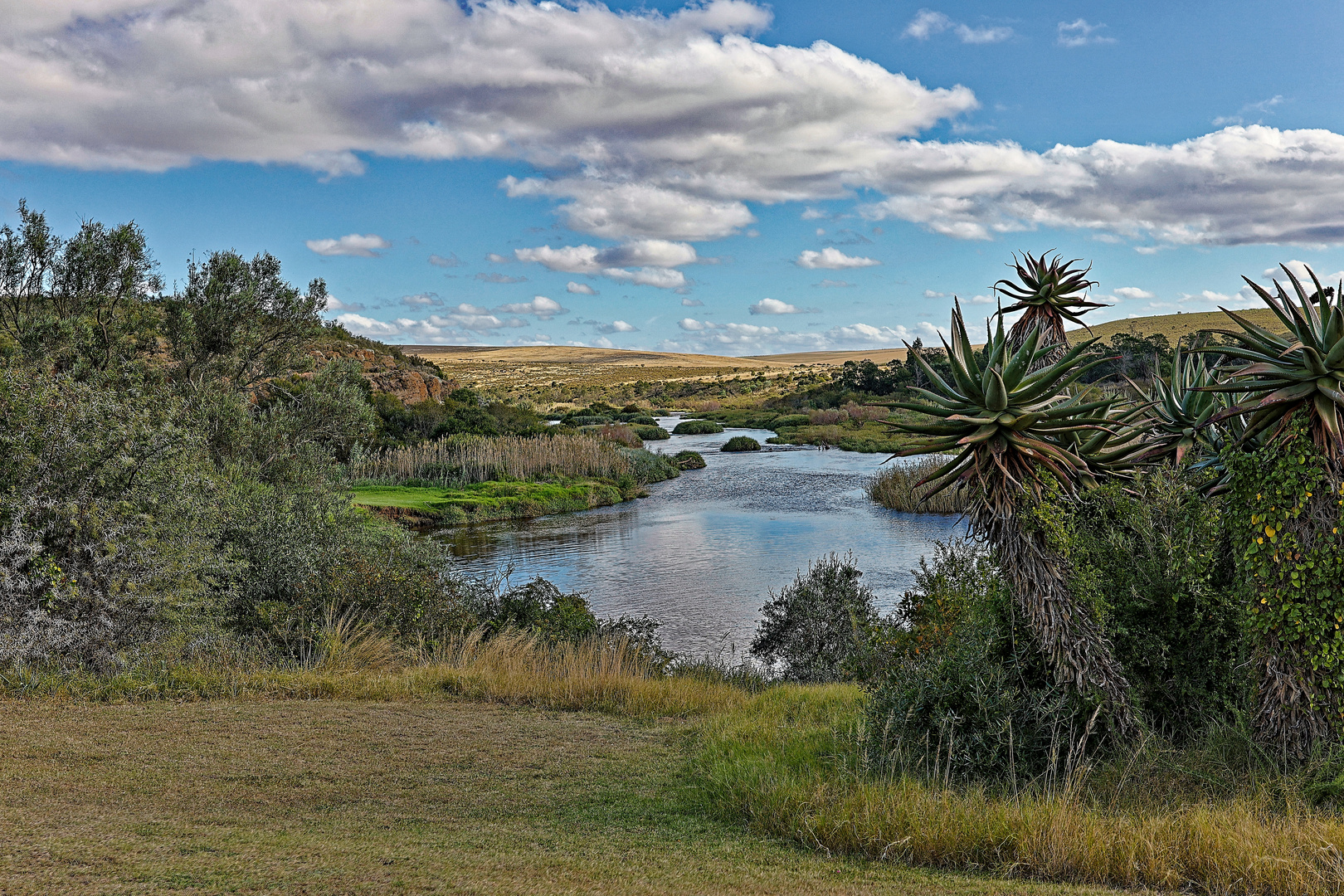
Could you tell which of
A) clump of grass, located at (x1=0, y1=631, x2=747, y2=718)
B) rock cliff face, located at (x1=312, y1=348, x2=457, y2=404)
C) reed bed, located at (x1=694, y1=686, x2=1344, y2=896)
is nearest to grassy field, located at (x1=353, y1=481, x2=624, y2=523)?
rock cliff face, located at (x1=312, y1=348, x2=457, y2=404)

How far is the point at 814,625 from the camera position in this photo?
1447 centimetres

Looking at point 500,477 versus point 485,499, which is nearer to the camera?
point 485,499

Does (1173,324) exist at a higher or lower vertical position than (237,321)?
higher

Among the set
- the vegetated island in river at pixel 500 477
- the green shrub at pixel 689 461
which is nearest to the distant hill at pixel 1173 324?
the green shrub at pixel 689 461

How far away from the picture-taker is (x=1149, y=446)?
26.6ft

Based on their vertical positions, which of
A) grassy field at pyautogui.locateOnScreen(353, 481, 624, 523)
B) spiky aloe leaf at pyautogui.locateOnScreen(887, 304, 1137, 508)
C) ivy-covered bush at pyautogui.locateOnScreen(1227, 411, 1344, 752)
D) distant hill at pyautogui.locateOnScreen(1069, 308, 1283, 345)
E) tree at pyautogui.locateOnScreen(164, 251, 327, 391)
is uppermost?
distant hill at pyautogui.locateOnScreen(1069, 308, 1283, 345)

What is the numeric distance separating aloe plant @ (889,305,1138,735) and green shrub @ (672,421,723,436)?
61.8 metres

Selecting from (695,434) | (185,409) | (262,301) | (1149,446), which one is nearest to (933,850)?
(1149,446)

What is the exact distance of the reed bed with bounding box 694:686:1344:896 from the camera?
183 inches

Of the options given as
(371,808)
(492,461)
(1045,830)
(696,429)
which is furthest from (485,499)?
(696,429)

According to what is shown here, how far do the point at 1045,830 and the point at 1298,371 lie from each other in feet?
11.5

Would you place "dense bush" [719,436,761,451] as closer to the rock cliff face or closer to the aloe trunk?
the rock cliff face

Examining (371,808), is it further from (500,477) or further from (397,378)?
(397,378)

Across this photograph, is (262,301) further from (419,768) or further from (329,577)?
(419,768)
